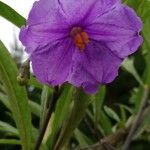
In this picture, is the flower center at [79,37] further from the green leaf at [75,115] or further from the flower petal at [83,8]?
the green leaf at [75,115]

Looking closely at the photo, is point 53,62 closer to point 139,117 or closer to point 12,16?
point 12,16

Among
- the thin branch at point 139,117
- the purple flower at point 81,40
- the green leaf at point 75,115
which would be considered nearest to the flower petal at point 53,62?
the purple flower at point 81,40

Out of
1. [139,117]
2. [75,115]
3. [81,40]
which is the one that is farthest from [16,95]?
[139,117]

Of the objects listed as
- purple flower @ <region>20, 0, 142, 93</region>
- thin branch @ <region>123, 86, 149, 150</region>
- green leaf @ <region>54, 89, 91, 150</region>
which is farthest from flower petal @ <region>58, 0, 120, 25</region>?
thin branch @ <region>123, 86, 149, 150</region>

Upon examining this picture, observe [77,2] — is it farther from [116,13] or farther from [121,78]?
[121,78]

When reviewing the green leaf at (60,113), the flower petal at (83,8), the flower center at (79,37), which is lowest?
the green leaf at (60,113)

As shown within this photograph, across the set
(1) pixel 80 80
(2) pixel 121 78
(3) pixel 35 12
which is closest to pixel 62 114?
(1) pixel 80 80
